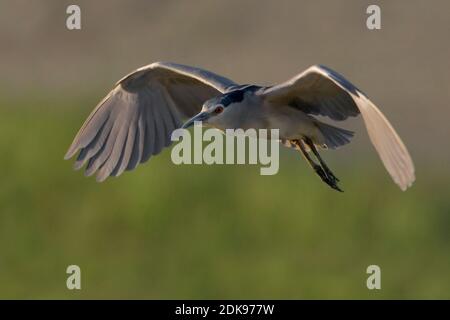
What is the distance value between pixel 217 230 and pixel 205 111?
18.3ft

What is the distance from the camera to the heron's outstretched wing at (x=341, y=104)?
36.6 ft

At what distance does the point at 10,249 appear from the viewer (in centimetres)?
1842

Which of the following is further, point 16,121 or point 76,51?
point 76,51

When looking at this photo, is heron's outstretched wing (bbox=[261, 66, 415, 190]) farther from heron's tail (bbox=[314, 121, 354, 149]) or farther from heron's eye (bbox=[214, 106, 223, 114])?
heron's eye (bbox=[214, 106, 223, 114])

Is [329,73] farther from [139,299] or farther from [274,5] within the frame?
[274,5]

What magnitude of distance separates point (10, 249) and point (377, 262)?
2.98 m

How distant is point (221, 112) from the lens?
1250 centimetres

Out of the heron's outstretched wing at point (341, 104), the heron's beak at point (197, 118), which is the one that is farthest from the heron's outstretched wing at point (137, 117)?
the heron's outstretched wing at point (341, 104)

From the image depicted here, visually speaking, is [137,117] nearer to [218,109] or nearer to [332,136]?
[218,109]

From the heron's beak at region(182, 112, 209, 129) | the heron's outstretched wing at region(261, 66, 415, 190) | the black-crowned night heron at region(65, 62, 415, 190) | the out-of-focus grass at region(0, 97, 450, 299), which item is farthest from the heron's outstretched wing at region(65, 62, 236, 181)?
the out-of-focus grass at region(0, 97, 450, 299)

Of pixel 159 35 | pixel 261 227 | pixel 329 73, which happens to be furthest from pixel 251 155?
pixel 329 73

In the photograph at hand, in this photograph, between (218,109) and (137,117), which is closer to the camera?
(218,109)

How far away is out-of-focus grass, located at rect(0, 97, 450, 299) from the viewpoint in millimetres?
17500

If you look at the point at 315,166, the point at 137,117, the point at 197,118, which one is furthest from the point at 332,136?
the point at 137,117
